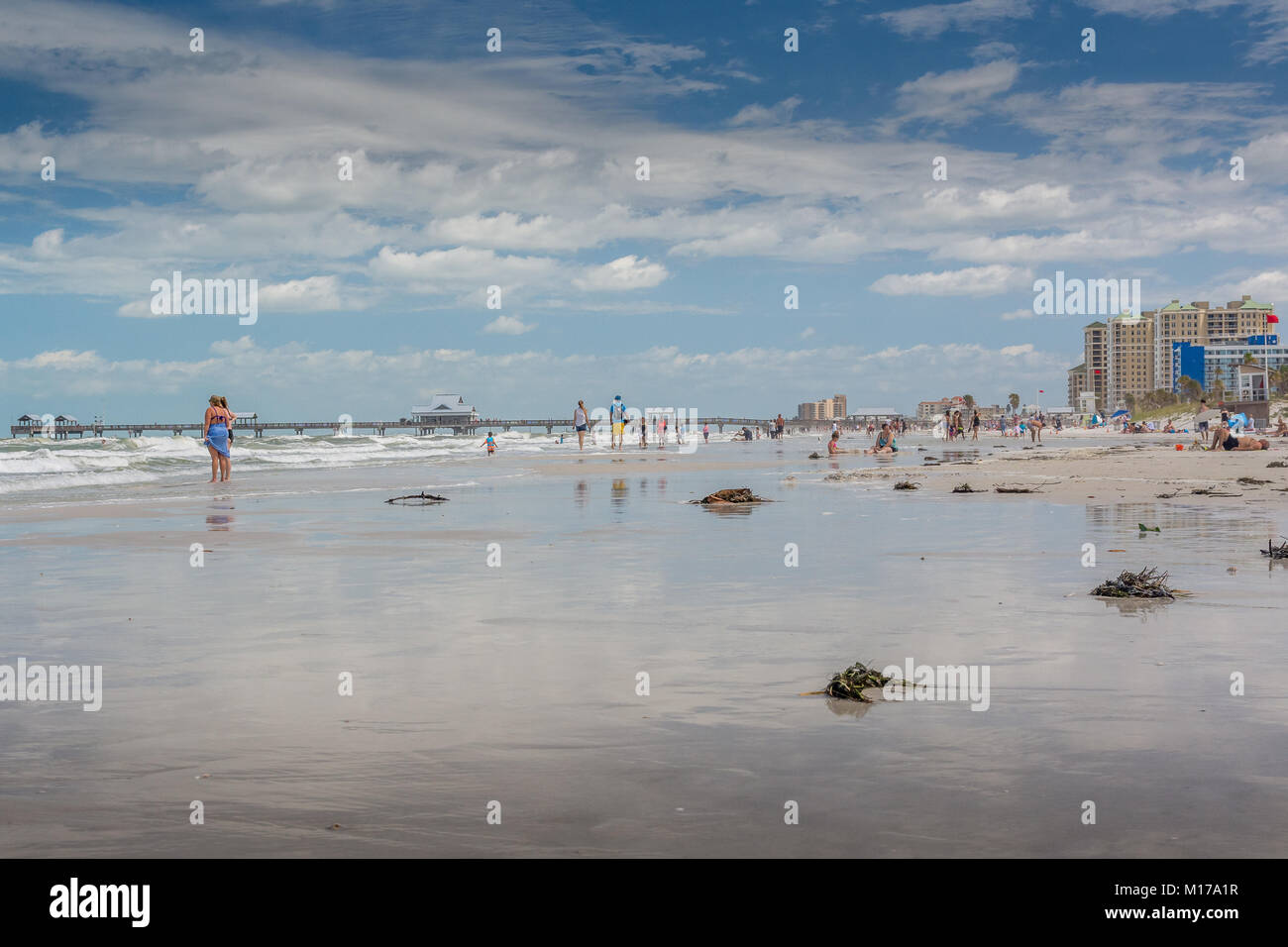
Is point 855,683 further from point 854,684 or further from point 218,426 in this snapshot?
point 218,426

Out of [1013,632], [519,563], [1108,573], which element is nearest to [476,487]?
[519,563]

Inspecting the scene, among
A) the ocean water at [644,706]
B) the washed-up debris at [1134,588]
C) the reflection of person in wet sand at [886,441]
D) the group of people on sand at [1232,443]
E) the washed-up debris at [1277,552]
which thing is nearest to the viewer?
the ocean water at [644,706]

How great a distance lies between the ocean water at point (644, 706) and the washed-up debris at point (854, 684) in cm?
15

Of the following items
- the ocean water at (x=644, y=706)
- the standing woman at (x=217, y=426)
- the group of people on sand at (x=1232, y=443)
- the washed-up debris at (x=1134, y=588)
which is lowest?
the ocean water at (x=644, y=706)

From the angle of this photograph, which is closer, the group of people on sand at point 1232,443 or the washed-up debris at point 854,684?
the washed-up debris at point 854,684

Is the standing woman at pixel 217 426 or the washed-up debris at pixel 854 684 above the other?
the standing woman at pixel 217 426

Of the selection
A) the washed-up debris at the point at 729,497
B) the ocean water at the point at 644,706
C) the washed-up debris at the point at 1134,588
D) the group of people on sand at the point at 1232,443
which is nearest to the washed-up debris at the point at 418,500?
the washed-up debris at the point at 729,497

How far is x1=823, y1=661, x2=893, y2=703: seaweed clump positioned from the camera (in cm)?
494

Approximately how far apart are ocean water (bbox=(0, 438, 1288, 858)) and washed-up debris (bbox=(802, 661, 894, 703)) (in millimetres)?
155

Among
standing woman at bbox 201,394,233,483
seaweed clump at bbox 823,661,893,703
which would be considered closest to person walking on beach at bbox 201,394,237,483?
standing woman at bbox 201,394,233,483

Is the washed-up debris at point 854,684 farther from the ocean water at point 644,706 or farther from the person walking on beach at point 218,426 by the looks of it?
the person walking on beach at point 218,426

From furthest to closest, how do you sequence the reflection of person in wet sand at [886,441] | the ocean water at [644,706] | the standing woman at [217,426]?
the reflection of person in wet sand at [886,441] → the standing woman at [217,426] → the ocean water at [644,706]

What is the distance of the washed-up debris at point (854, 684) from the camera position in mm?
4938

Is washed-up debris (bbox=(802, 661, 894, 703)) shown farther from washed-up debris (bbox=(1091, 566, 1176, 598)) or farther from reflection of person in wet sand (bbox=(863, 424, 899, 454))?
reflection of person in wet sand (bbox=(863, 424, 899, 454))
